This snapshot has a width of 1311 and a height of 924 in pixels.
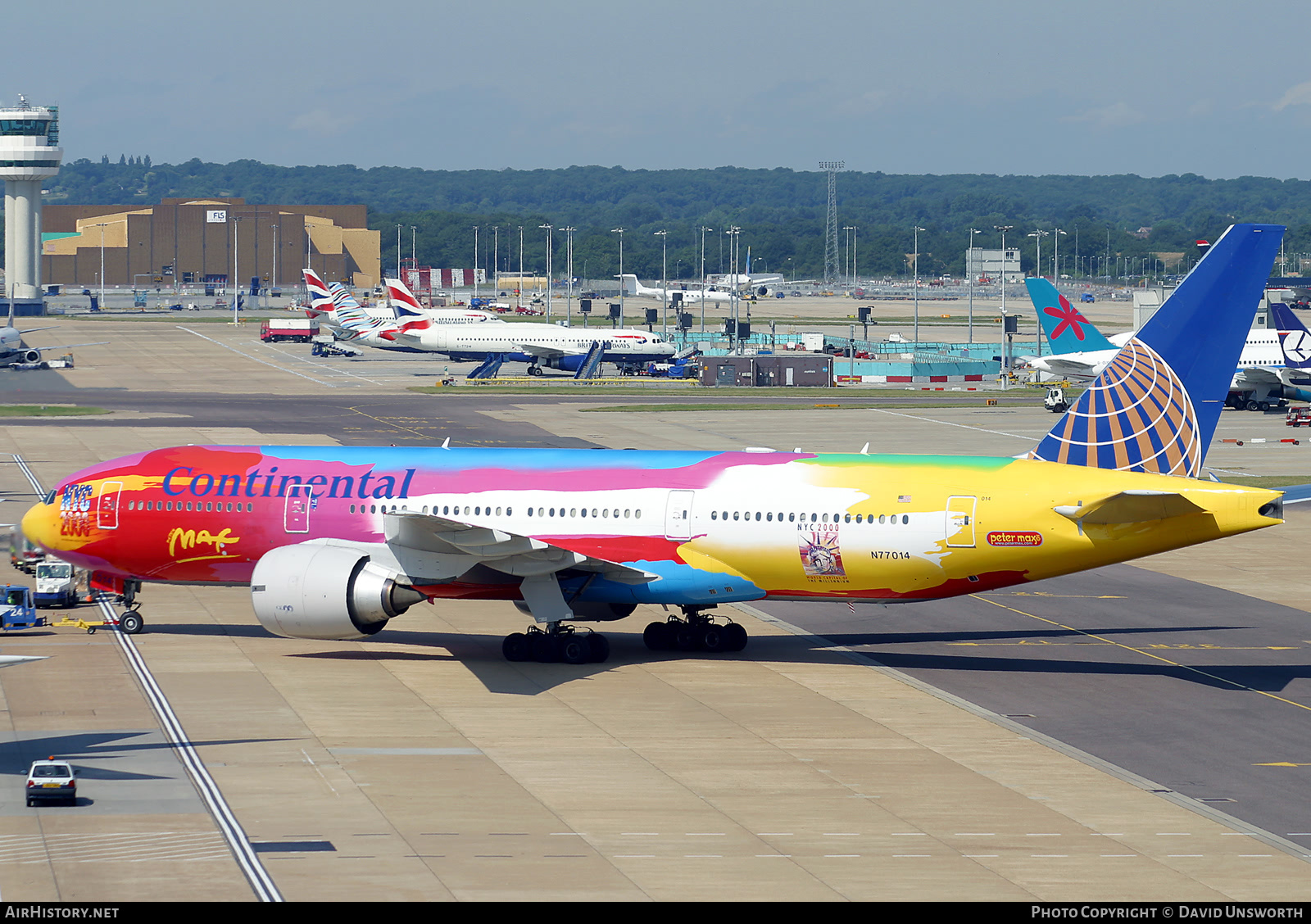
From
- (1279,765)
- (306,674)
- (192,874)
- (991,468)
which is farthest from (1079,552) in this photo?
(192,874)

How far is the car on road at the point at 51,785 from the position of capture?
24.7m

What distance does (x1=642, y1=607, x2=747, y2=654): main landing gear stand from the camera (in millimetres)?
38344

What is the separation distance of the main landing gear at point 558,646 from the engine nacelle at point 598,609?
2.22ft

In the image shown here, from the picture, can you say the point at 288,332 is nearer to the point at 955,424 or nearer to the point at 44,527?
the point at 955,424

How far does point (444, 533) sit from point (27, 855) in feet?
45.2

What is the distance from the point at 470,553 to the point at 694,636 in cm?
619

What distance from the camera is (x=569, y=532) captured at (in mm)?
37594

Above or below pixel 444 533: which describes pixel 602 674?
below

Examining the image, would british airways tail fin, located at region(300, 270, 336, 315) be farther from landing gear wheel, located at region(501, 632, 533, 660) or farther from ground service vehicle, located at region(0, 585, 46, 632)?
landing gear wheel, located at region(501, 632, 533, 660)

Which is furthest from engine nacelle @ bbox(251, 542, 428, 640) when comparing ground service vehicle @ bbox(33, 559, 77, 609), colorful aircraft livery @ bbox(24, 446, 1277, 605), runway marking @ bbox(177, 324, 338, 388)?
runway marking @ bbox(177, 324, 338, 388)

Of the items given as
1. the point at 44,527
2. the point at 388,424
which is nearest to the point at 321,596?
the point at 44,527

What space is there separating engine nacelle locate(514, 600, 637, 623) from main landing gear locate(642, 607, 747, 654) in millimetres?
1159

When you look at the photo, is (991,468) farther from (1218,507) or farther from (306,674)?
(306,674)

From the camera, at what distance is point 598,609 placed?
37.8 meters
